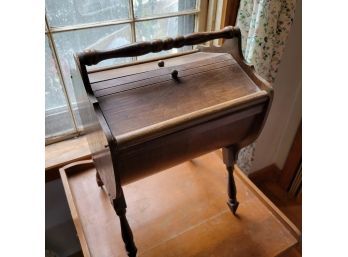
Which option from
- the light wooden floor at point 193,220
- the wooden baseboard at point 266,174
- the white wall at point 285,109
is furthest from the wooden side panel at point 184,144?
the wooden baseboard at point 266,174

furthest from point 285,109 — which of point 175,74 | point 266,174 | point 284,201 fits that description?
point 175,74

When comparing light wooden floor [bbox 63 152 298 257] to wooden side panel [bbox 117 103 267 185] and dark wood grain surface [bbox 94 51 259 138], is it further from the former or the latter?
dark wood grain surface [bbox 94 51 259 138]

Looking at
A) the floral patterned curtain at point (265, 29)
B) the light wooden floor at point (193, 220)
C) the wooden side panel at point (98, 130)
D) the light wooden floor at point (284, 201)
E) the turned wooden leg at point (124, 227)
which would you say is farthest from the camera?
the light wooden floor at point (284, 201)

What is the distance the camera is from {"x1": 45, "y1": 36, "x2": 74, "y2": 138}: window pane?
110cm

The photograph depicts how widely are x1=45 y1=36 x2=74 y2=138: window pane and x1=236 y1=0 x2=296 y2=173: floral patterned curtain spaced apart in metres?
0.76

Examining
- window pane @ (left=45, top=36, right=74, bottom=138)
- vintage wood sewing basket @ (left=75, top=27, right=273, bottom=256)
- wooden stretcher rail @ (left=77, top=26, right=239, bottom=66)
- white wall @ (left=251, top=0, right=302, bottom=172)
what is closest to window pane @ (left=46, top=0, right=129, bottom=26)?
window pane @ (left=45, top=36, right=74, bottom=138)

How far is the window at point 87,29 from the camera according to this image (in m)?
1.03

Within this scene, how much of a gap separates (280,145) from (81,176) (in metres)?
1.15

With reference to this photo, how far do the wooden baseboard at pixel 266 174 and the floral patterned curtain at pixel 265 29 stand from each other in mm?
784

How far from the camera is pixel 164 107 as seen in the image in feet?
2.31

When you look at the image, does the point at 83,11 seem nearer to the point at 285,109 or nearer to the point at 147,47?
the point at 147,47

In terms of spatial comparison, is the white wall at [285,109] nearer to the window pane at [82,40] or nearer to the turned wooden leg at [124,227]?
the window pane at [82,40]
